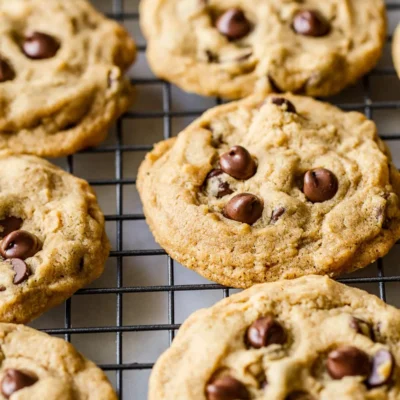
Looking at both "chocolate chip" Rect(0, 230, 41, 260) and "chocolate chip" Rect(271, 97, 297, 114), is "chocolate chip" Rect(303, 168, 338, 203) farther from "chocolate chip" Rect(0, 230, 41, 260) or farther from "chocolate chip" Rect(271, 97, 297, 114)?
"chocolate chip" Rect(0, 230, 41, 260)

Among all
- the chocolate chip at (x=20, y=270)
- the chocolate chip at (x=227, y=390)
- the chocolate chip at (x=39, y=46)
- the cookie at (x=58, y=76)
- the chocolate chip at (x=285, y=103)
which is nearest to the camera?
the chocolate chip at (x=227, y=390)

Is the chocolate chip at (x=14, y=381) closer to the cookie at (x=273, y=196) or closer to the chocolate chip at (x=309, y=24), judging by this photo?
the cookie at (x=273, y=196)

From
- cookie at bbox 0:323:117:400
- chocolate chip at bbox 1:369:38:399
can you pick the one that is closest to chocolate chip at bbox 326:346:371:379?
cookie at bbox 0:323:117:400

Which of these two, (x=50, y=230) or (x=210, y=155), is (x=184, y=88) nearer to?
(x=210, y=155)

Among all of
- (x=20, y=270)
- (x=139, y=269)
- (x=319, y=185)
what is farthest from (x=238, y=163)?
(x=20, y=270)

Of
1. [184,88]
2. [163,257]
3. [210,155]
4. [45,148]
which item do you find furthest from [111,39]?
[163,257]

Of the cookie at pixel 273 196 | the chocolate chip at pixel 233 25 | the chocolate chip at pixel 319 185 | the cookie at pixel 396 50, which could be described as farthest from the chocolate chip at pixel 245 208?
the cookie at pixel 396 50
